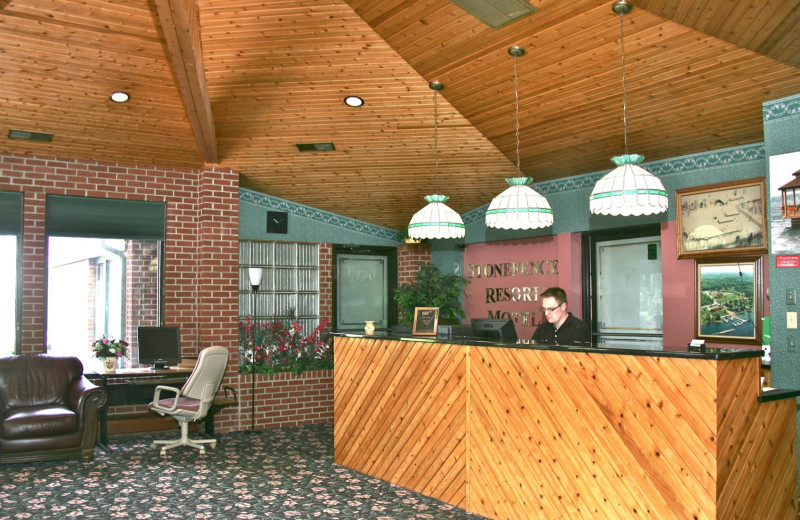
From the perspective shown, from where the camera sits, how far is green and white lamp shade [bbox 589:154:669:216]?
425cm

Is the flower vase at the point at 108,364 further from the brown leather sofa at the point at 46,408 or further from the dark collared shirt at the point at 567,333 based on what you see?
the dark collared shirt at the point at 567,333

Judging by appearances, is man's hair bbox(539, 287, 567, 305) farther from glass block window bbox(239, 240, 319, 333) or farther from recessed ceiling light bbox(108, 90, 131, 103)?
glass block window bbox(239, 240, 319, 333)

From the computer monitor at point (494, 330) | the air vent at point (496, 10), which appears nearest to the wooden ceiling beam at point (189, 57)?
the air vent at point (496, 10)

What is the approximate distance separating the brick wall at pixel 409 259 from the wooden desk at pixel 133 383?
3.67 meters

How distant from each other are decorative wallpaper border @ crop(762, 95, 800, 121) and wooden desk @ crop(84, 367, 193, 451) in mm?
5890

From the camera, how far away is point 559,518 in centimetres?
433

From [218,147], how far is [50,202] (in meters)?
1.87

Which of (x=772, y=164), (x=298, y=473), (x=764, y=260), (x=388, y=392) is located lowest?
(x=298, y=473)

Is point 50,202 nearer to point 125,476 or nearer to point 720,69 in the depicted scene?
point 125,476

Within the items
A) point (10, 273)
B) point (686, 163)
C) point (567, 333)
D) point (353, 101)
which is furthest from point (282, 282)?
point (686, 163)

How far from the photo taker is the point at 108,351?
23.7 ft

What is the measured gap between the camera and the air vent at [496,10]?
14.9 ft

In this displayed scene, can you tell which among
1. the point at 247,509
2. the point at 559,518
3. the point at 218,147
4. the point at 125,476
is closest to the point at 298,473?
the point at 247,509

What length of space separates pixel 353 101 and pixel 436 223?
173cm
